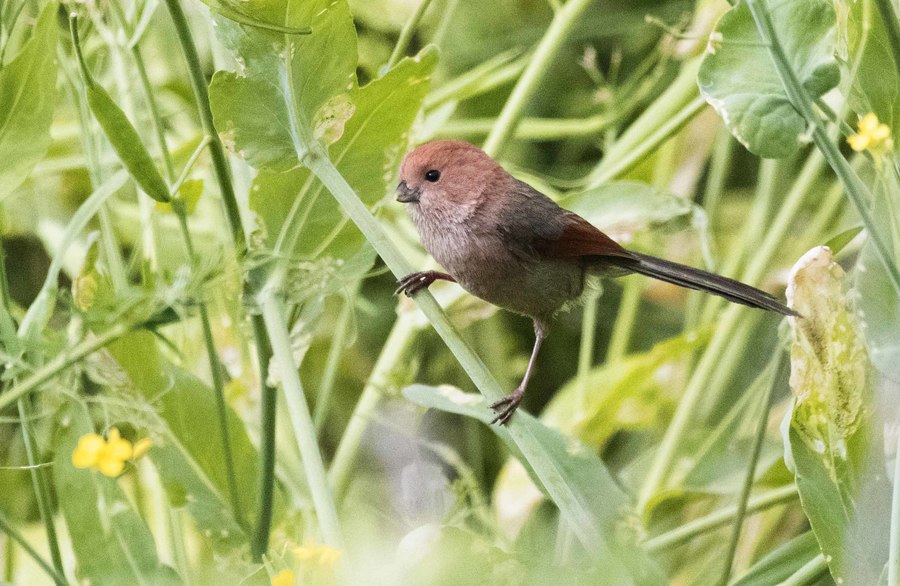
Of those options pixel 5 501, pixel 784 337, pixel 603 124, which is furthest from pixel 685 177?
pixel 5 501

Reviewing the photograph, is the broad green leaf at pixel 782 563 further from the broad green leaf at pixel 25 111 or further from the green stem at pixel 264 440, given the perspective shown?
the broad green leaf at pixel 25 111

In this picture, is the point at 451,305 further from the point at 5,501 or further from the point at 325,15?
the point at 5,501

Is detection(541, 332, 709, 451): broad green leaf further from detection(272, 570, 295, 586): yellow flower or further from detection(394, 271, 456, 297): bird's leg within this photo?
detection(272, 570, 295, 586): yellow flower

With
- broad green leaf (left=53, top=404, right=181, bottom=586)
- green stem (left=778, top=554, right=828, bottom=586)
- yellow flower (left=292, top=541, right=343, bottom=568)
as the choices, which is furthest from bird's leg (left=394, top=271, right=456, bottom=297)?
green stem (left=778, top=554, right=828, bottom=586)

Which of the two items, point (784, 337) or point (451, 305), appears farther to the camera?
point (451, 305)

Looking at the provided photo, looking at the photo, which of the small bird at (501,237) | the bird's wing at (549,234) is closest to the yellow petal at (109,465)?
the small bird at (501,237)

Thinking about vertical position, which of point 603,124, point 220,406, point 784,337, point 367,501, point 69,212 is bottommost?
point 784,337

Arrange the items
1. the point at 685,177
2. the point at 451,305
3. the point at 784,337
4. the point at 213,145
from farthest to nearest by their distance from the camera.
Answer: the point at 685,177 → the point at 451,305 → the point at 784,337 → the point at 213,145
